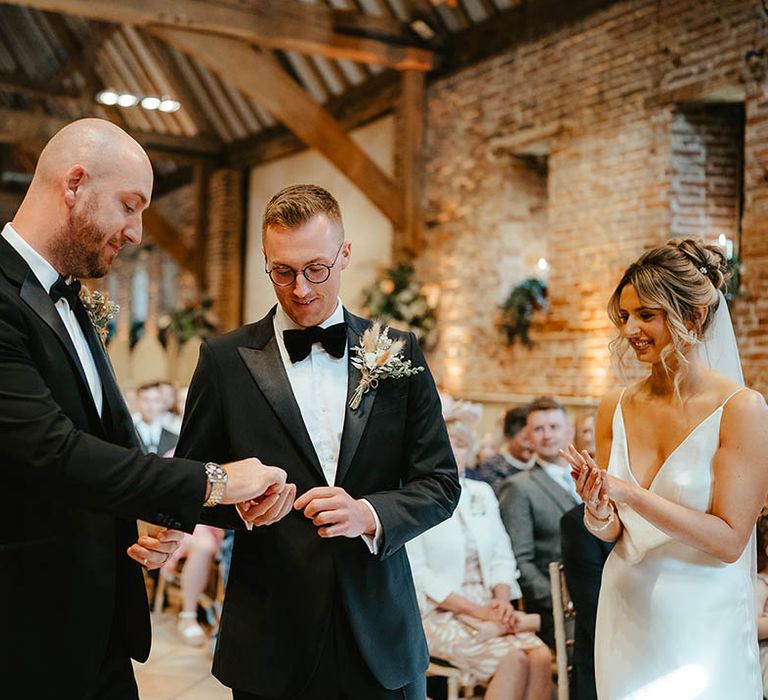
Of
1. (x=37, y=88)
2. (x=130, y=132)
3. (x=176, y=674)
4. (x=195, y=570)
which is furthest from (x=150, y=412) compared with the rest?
(x=37, y=88)

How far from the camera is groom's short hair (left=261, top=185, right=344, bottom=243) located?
1995 mm

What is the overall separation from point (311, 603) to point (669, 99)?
6.34 metres

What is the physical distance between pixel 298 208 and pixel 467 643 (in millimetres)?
2330

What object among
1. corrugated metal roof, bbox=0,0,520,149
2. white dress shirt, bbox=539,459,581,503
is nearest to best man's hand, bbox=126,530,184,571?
white dress shirt, bbox=539,459,581,503

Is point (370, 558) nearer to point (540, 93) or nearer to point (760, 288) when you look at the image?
point (760, 288)

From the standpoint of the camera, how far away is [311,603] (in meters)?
1.92

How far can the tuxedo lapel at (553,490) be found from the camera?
425cm

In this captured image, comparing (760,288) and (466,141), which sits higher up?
(466,141)

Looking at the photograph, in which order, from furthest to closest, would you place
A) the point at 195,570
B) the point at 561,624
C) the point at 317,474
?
1. the point at 195,570
2. the point at 561,624
3. the point at 317,474

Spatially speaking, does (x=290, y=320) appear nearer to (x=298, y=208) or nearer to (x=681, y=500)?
(x=298, y=208)

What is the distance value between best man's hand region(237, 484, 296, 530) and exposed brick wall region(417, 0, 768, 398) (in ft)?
18.1

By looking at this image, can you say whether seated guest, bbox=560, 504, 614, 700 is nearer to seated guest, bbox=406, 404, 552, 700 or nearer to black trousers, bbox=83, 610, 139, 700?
seated guest, bbox=406, 404, 552, 700

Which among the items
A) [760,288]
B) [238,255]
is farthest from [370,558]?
[238,255]

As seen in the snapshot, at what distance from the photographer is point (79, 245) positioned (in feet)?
5.91
